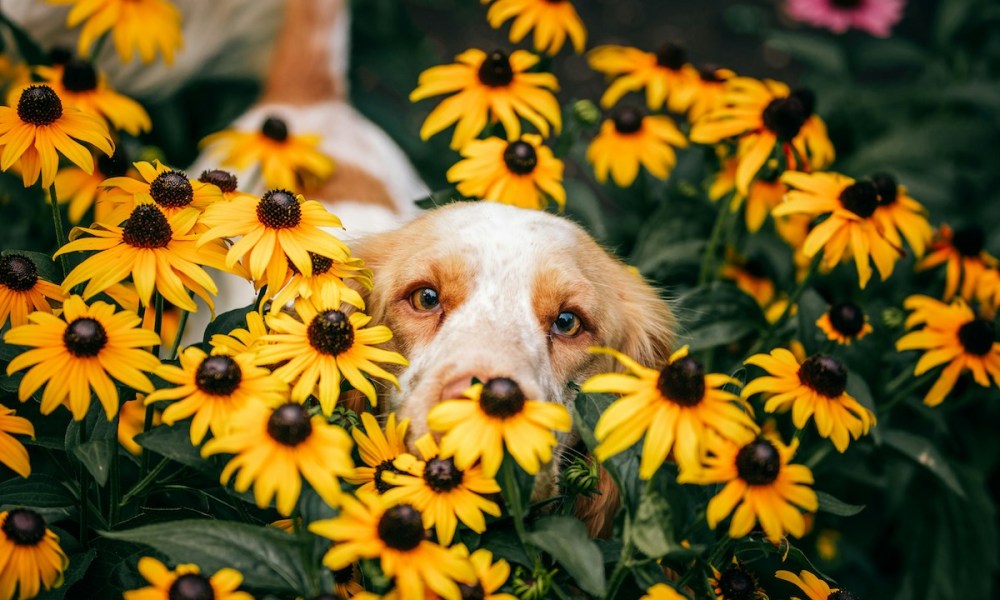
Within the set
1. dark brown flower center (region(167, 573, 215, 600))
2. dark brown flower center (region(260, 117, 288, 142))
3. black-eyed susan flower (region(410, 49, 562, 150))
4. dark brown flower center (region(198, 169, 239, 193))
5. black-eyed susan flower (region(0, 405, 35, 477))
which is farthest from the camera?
dark brown flower center (region(260, 117, 288, 142))

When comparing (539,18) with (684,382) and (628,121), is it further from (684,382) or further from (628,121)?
(684,382)

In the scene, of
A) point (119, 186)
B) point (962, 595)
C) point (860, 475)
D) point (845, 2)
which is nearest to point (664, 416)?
point (119, 186)

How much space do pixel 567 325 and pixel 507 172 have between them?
38cm

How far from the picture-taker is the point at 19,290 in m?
1.47

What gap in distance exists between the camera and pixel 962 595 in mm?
2611

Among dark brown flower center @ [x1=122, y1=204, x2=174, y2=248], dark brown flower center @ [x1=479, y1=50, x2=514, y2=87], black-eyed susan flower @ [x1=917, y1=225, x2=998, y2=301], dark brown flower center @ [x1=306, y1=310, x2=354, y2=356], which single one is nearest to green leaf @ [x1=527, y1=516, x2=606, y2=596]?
dark brown flower center @ [x1=306, y1=310, x2=354, y2=356]

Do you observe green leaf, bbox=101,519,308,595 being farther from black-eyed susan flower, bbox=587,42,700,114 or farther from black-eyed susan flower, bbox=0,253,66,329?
black-eyed susan flower, bbox=587,42,700,114

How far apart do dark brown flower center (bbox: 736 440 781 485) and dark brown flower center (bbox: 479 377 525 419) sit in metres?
0.32

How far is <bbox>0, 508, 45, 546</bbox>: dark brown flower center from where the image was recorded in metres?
1.21

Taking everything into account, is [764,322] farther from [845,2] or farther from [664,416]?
[845,2]

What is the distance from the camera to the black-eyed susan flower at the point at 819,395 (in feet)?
5.07

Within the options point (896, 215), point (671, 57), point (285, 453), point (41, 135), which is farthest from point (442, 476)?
point (671, 57)

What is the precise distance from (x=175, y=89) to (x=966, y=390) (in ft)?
9.62

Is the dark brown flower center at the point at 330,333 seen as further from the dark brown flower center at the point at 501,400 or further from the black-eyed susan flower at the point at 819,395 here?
the black-eyed susan flower at the point at 819,395
